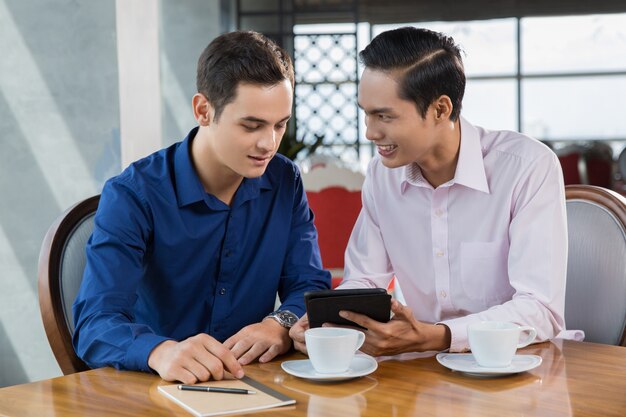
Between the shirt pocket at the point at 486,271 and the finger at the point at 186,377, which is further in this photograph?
the shirt pocket at the point at 486,271

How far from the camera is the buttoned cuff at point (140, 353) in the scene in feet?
4.39

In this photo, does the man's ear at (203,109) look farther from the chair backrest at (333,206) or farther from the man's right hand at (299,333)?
the chair backrest at (333,206)

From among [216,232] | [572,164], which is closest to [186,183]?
[216,232]

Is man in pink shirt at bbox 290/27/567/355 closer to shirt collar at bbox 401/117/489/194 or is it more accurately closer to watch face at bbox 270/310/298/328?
shirt collar at bbox 401/117/489/194

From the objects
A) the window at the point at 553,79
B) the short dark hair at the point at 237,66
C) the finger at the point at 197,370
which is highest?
the window at the point at 553,79

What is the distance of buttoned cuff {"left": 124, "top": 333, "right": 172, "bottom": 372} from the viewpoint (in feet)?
4.39

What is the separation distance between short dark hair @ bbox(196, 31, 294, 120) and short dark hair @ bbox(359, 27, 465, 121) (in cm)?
24

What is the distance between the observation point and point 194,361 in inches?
50.6

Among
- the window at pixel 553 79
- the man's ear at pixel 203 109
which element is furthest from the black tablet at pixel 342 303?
the window at pixel 553 79

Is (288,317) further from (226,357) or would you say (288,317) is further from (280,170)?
(280,170)

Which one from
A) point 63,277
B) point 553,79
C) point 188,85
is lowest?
point 63,277

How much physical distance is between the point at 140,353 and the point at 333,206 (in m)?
2.42

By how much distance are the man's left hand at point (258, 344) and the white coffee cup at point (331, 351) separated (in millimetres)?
166

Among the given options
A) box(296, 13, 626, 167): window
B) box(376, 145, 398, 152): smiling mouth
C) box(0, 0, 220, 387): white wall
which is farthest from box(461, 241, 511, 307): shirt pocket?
box(296, 13, 626, 167): window
